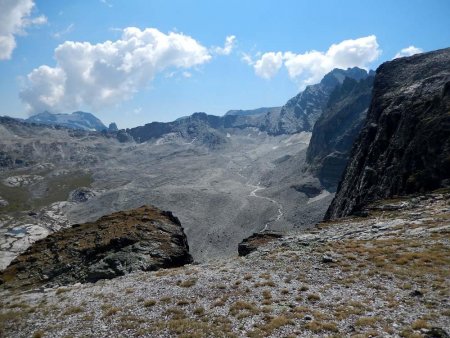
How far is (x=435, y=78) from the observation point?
326 feet

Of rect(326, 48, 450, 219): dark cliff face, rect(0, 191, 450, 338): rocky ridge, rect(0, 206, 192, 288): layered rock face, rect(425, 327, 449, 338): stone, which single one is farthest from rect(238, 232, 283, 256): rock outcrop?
rect(425, 327, 449, 338): stone

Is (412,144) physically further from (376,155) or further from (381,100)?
(381,100)

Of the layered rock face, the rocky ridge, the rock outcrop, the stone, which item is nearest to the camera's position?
the stone

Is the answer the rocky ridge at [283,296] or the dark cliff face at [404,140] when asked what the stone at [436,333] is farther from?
the dark cliff face at [404,140]

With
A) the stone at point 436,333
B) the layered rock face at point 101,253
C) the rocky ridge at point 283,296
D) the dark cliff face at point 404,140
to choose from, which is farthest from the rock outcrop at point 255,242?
the stone at point 436,333

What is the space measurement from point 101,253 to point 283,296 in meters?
28.1

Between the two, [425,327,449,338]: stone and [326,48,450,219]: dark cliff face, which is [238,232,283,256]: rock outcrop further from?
[425,327,449,338]: stone

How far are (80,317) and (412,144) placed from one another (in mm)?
69467

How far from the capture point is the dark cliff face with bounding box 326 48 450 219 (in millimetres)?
66500

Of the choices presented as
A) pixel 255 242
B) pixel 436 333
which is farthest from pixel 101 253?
pixel 436 333

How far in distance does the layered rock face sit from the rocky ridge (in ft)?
14.5

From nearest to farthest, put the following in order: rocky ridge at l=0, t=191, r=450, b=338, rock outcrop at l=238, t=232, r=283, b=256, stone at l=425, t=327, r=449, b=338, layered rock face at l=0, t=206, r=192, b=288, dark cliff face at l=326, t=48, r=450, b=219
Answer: stone at l=425, t=327, r=449, b=338 < rocky ridge at l=0, t=191, r=450, b=338 < layered rock face at l=0, t=206, r=192, b=288 < rock outcrop at l=238, t=232, r=283, b=256 < dark cliff face at l=326, t=48, r=450, b=219

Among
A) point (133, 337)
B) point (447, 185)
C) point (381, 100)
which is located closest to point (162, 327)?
point (133, 337)

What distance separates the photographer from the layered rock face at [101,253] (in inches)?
1729
